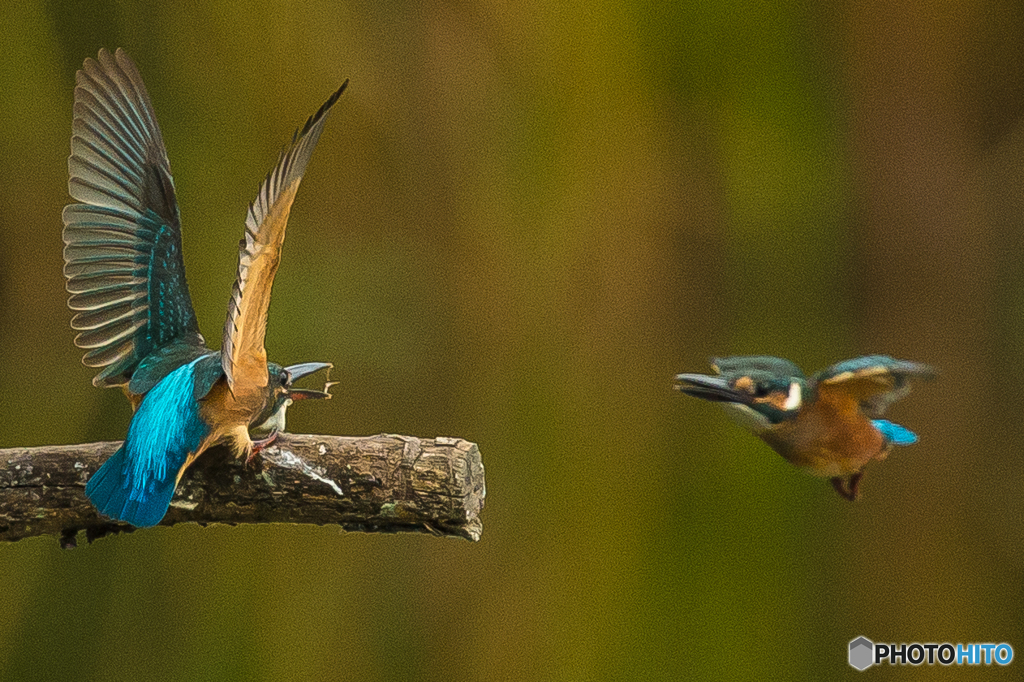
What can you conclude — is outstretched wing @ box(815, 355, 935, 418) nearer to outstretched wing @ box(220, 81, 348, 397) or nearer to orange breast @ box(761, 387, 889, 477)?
orange breast @ box(761, 387, 889, 477)

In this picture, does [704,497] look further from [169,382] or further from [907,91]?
[169,382]

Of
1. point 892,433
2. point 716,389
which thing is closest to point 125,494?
point 716,389

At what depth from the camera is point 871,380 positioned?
0.51 meters

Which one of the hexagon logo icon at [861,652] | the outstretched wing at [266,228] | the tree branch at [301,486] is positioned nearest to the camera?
the outstretched wing at [266,228]

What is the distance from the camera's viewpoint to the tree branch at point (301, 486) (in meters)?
0.52

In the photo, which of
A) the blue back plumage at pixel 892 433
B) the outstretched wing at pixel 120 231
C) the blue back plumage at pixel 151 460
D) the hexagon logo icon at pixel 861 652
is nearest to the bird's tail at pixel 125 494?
the blue back plumage at pixel 151 460

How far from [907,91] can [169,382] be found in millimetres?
753

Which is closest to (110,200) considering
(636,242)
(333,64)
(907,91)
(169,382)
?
(169,382)

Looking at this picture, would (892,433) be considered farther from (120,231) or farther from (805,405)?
(120,231)

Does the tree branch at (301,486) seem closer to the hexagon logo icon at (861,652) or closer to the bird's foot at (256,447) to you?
the bird's foot at (256,447)

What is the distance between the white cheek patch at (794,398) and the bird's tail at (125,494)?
290 mm

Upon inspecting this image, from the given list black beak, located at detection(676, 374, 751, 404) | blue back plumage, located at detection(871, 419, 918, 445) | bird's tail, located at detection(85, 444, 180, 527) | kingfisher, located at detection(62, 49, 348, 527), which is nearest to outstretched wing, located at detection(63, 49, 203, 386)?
kingfisher, located at detection(62, 49, 348, 527)

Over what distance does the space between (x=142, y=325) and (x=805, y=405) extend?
35 cm

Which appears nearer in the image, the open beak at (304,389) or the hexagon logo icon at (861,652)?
the open beak at (304,389)
